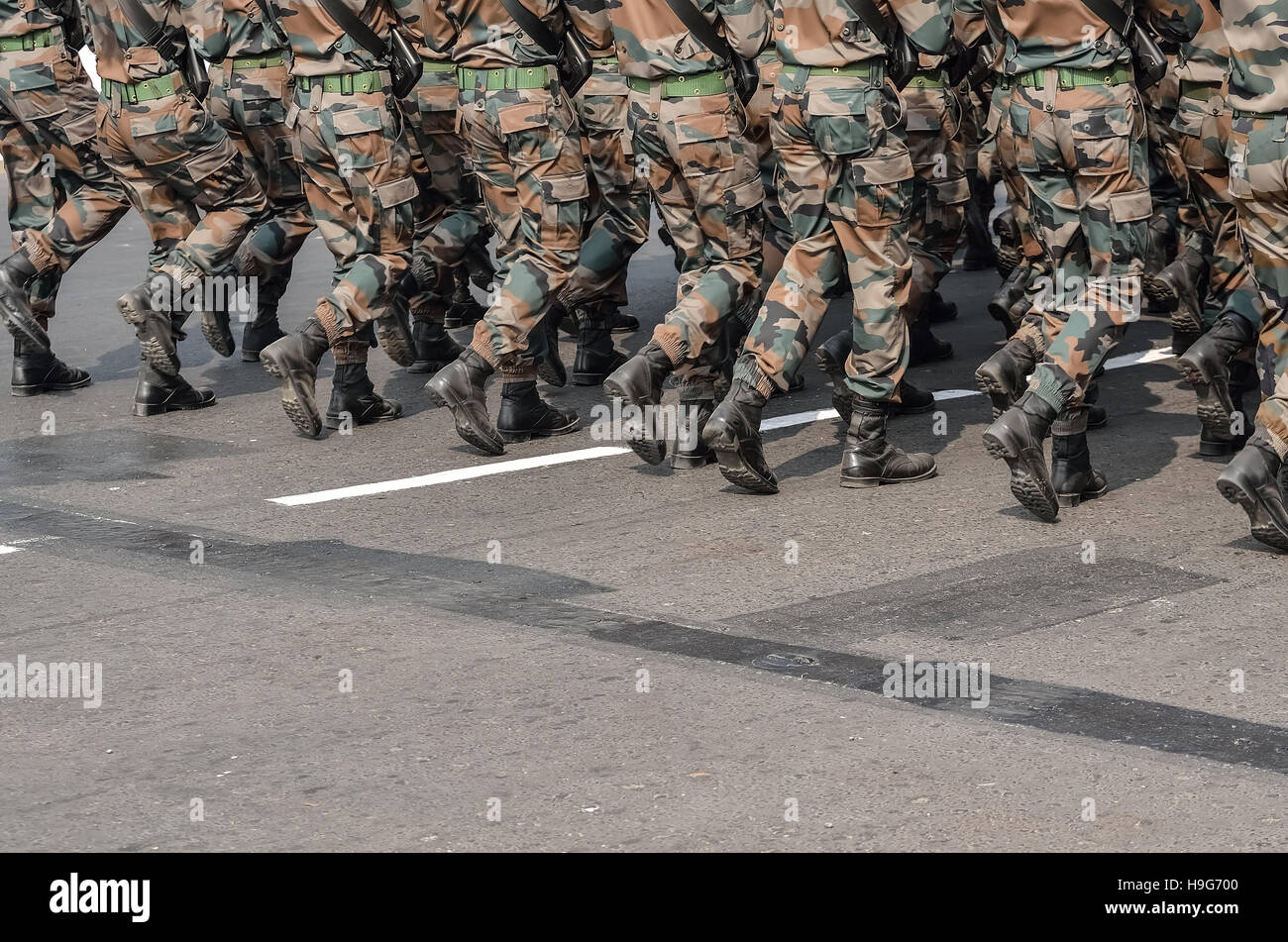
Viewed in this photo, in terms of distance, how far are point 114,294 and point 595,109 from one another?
225 inches

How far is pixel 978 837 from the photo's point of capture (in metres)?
4.47

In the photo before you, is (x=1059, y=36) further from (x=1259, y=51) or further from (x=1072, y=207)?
(x=1259, y=51)

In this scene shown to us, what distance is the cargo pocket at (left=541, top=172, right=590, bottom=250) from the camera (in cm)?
863

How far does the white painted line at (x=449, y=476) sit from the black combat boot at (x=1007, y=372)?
174 centimetres

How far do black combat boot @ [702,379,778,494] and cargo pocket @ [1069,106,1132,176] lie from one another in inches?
61.7

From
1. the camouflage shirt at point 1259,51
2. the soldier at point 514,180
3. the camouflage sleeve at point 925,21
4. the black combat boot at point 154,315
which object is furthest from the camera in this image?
the black combat boot at point 154,315

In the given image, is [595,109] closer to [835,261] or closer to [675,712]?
[835,261]

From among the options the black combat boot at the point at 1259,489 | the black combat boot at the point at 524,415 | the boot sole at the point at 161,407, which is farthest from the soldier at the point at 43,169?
the black combat boot at the point at 1259,489

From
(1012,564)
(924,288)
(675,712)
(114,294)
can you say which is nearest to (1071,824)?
(675,712)

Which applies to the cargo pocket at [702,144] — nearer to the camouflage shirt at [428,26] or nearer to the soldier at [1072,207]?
the soldier at [1072,207]

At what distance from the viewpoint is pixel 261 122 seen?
10.4 metres

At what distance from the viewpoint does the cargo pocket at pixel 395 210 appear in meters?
9.16

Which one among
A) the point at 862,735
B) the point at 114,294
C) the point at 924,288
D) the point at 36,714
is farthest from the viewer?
the point at 114,294

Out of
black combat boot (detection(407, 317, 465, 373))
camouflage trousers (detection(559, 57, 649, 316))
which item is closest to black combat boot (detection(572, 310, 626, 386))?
camouflage trousers (detection(559, 57, 649, 316))
